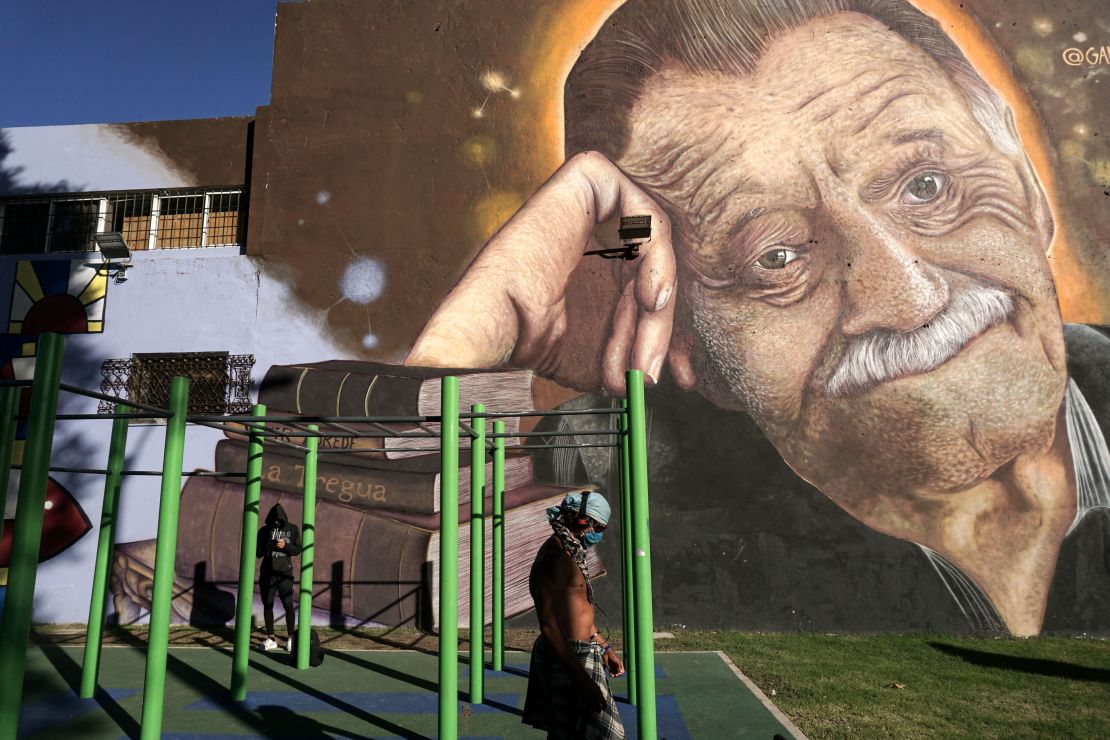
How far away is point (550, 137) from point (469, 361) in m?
3.77

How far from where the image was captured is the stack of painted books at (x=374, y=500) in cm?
1017

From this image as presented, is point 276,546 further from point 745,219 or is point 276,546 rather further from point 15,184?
point 15,184

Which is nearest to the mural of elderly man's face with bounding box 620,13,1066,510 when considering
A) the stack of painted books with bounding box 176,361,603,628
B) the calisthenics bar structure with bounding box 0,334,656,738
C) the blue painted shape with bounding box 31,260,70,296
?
the stack of painted books with bounding box 176,361,603,628

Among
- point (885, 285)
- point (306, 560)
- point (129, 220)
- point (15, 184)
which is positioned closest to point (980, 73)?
point (885, 285)

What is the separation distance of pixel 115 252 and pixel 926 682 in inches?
492

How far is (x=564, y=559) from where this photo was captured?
3594 millimetres

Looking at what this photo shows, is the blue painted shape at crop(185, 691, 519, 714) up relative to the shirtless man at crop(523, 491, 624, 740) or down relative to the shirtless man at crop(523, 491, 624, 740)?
down

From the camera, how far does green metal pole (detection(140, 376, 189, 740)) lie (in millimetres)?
4496

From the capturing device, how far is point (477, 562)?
23.5ft

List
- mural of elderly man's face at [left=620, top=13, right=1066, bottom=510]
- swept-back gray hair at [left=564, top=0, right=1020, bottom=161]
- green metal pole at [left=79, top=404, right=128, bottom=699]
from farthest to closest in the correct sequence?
swept-back gray hair at [left=564, top=0, right=1020, bottom=161] → mural of elderly man's face at [left=620, top=13, right=1066, bottom=510] → green metal pole at [left=79, top=404, right=128, bottom=699]

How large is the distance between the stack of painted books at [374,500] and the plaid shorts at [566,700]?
6.34 m

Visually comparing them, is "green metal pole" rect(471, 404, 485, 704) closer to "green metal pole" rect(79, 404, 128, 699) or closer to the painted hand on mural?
"green metal pole" rect(79, 404, 128, 699)

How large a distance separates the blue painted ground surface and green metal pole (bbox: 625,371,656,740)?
1281 mm

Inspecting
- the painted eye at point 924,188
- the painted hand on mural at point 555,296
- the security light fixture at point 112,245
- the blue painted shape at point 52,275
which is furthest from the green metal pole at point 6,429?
the painted eye at point 924,188
